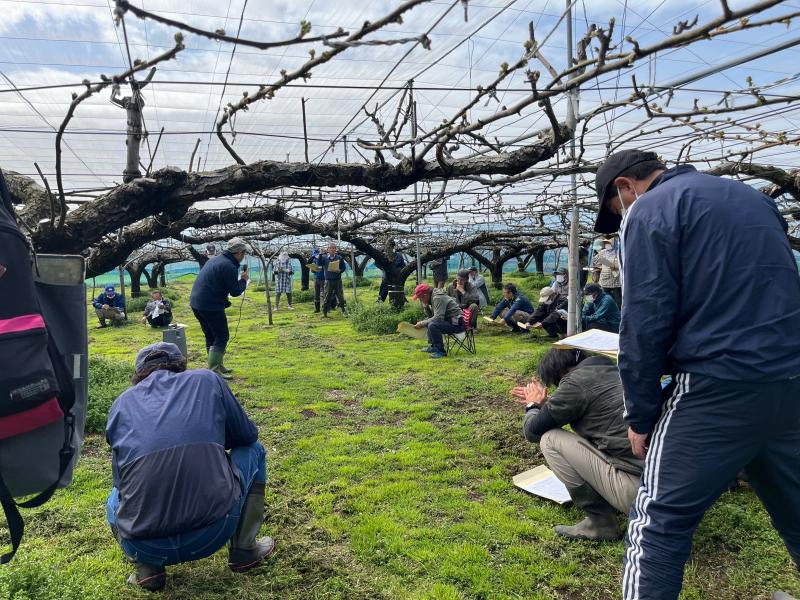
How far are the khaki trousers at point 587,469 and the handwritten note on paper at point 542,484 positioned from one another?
0.50 meters

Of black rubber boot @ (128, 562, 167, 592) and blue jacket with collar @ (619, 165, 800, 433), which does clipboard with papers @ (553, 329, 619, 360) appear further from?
black rubber boot @ (128, 562, 167, 592)

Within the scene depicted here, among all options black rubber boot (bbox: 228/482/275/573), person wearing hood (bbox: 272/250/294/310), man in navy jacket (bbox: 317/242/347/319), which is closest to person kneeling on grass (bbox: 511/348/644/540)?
black rubber boot (bbox: 228/482/275/573)

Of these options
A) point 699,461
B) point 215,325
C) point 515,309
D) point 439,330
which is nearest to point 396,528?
point 699,461

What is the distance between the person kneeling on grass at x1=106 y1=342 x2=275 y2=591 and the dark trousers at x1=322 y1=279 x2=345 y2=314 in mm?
12536

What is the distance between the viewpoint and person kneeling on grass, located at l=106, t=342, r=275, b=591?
97.7 inches

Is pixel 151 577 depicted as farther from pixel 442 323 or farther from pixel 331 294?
pixel 331 294

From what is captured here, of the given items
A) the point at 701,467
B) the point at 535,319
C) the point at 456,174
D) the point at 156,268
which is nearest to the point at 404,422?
the point at 456,174

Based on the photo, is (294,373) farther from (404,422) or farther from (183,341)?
(404,422)

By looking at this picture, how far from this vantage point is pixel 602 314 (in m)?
8.30

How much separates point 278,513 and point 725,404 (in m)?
2.90

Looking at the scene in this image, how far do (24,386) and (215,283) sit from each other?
6.10 metres

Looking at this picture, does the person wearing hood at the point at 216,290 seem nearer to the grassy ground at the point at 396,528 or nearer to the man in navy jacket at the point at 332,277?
the grassy ground at the point at 396,528

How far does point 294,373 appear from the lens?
8320mm

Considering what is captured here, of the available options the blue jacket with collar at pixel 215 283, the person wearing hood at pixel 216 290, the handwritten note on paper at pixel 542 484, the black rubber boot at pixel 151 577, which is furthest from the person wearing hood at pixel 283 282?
the black rubber boot at pixel 151 577
